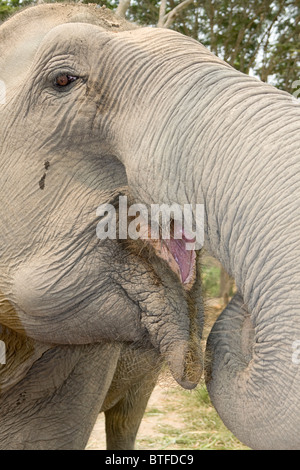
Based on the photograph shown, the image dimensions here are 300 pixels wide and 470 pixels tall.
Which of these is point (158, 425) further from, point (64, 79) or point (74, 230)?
point (64, 79)

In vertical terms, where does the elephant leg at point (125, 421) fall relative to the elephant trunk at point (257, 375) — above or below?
below

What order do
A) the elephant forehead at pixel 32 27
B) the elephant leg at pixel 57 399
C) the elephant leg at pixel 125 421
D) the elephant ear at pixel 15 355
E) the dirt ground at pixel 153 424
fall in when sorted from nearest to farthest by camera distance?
the elephant forehead at pixel 32 27, the elephant ear at pixel 15 355, the elephant leg at pixel 57 399, the elephant leg at pixel 125 421, the dirt ground at pixel 153 424

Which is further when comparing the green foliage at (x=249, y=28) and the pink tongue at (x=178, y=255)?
the green foliage at (x=249, y=28)

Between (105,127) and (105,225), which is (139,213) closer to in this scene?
(105,225)

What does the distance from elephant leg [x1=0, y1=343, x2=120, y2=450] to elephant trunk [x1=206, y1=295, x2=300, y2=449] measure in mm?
663

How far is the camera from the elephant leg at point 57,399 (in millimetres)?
2244

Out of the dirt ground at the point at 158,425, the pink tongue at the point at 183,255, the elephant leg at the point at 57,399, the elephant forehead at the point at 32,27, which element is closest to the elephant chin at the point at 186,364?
the pink tongue at the point at 183,255

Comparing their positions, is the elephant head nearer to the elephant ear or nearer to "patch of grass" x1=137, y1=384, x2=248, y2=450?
the elephant ear

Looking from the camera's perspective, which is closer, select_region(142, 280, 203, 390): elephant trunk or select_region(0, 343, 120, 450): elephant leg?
select_region(142, 280, 203, 390): elephant trunk

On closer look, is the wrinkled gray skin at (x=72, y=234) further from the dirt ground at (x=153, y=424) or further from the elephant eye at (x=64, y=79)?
the dirt ground at (x=153, y=424)

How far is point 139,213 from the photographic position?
5.24 ft

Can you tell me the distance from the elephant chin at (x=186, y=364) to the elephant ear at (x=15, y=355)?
55 cm

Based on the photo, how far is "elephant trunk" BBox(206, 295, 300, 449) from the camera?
4.03 feet

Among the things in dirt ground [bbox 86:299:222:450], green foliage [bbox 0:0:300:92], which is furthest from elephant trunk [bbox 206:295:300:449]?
green foliage [bbox 0:0:300:92]
